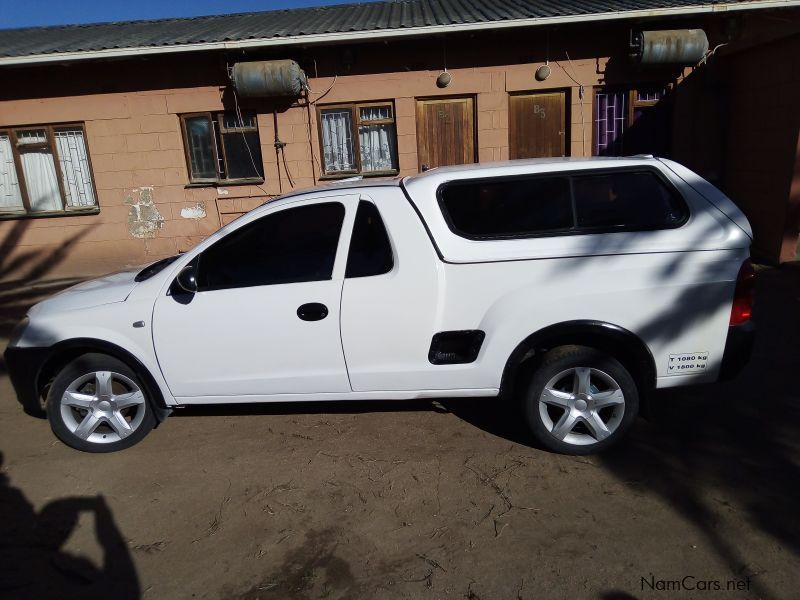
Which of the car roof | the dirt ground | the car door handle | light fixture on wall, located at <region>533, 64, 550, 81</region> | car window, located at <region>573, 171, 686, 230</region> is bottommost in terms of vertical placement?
the dirt ground

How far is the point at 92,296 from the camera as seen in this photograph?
4137 millimetres

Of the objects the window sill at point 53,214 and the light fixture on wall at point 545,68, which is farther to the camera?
the window sill at point 53,214

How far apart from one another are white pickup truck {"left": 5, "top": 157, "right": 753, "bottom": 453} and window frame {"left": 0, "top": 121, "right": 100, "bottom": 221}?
22.2 feet

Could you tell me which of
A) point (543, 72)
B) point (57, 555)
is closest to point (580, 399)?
point (57, 555)

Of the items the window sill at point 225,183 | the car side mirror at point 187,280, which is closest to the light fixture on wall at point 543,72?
the window sill at point 225,183

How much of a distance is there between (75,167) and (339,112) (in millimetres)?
4412

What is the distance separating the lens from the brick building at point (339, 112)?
891cm

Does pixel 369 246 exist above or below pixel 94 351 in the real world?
above

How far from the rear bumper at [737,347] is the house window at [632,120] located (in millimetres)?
6466

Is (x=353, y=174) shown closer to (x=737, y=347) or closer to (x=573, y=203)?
(x=573, y=203)

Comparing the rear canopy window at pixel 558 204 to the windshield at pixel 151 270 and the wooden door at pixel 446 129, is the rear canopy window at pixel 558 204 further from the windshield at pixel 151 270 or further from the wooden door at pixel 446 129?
the wooden door at pixel 446 129

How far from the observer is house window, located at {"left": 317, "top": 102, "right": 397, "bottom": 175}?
31.7 feet

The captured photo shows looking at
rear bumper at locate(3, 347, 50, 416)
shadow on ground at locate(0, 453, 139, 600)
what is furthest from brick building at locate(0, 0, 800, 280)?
shadow on ground at locate(0, 453, 139, 600)

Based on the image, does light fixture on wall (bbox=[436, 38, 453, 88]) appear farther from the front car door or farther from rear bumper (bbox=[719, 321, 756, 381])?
rear bumper (bbox=[719, 321, 756, 381])
